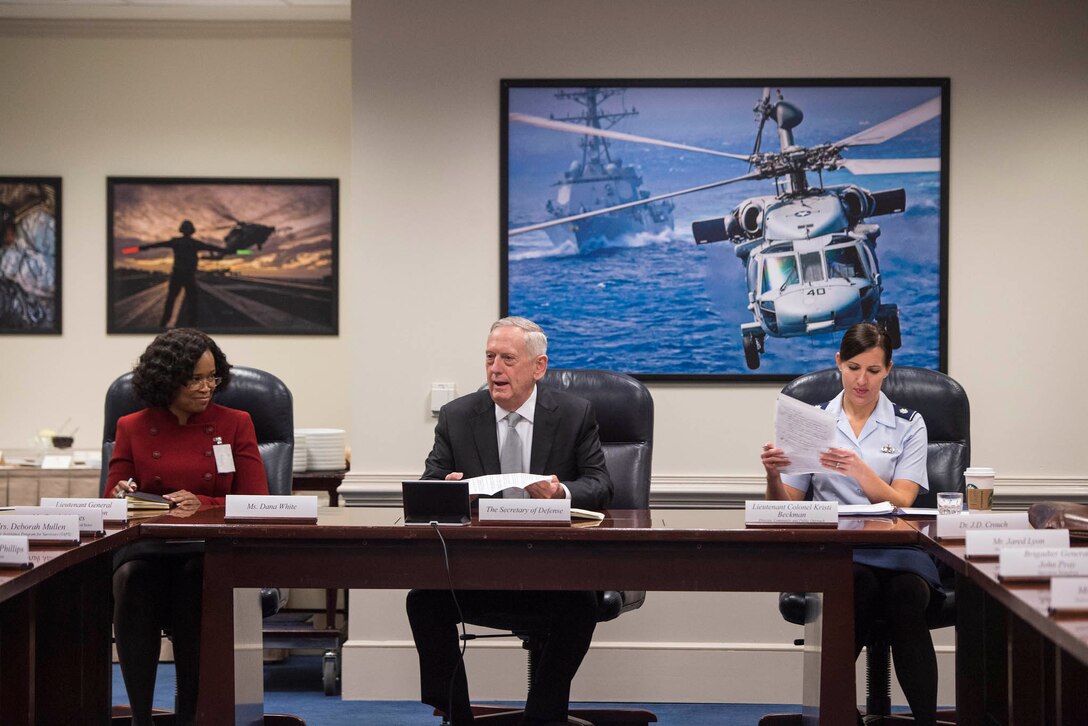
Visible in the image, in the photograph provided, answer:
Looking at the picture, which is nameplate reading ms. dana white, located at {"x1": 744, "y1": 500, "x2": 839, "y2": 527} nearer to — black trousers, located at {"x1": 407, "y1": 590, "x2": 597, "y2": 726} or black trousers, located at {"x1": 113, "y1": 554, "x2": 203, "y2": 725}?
black trousers, located at {"x1": 407, "y1": 590, "x2": 597, "y2": 726}

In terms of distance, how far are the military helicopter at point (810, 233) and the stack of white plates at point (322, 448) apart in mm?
1723

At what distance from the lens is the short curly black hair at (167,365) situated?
11.1 feet

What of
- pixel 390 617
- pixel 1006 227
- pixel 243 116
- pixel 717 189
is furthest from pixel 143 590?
pixel 1006 227

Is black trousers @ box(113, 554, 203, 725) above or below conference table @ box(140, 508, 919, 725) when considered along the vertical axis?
below

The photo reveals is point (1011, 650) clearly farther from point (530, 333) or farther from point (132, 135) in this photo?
point (132, 135)

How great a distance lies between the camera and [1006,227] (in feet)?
14.1

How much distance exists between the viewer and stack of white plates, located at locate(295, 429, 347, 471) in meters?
4.70

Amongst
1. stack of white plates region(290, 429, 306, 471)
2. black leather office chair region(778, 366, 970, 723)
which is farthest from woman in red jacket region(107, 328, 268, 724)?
black leather office chair region(778, 366, 970, 723)

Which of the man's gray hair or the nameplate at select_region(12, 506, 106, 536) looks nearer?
the nameplate at select_region(12, 506, 106, 536)

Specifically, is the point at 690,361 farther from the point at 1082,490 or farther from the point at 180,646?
the point at 180,646

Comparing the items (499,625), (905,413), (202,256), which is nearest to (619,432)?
(499,625)

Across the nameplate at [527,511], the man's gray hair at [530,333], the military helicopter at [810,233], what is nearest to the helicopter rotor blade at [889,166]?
the military helicopter at [810,233]

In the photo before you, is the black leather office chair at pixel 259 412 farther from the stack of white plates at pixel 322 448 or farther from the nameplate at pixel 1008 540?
the nameplate at pixel 1008 540

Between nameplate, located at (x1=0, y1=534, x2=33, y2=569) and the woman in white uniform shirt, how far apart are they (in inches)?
70.9
